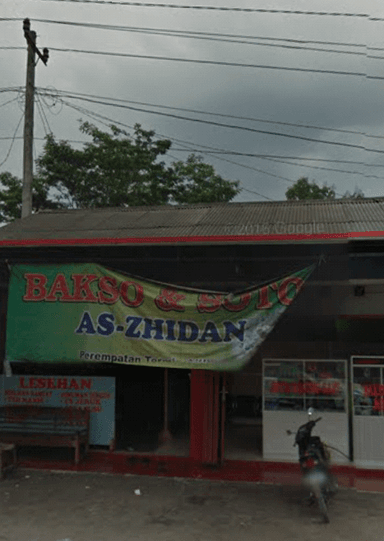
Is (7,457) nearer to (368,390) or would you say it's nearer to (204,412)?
(204,412)

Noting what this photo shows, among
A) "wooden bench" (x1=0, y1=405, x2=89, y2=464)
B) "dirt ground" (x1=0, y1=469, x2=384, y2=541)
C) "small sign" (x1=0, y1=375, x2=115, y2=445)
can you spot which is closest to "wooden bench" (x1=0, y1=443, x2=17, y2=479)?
"dirt ground" (x1=0, y1=469, x2=384, y2=541)

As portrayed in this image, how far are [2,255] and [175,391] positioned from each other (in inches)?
257

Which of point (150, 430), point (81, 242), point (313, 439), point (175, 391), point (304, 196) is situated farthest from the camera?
point (304, 196)

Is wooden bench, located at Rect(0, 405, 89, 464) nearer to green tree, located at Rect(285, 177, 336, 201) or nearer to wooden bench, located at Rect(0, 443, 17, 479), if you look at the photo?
wooden bench, located at Rect(0, 443, 17, 479)

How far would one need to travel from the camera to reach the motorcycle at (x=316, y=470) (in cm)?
698

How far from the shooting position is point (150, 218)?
10.9m

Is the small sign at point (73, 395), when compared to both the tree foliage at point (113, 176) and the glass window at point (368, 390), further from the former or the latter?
the tree foliage at point (113, 176)

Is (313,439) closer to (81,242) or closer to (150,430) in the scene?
(81,242)

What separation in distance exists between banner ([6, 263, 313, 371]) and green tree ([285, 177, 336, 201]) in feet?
79.8

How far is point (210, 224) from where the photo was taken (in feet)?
31.5

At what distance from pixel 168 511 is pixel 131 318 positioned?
118 inches

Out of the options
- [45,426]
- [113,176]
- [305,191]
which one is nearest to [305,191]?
[305,191]

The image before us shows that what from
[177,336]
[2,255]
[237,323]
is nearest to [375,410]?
[237,323]

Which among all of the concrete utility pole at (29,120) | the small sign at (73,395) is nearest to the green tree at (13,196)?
the concrete utility pole at (29,120)
